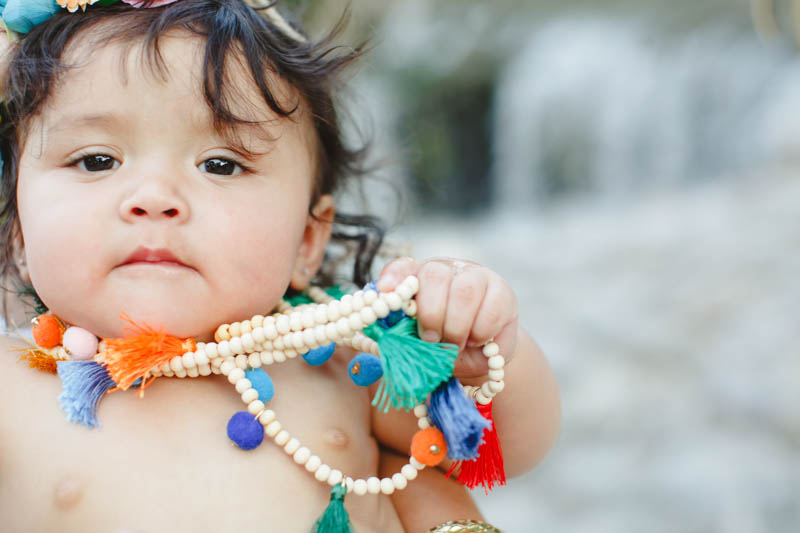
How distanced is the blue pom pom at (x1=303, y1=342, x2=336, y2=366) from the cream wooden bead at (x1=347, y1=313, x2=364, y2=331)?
9.2 inches

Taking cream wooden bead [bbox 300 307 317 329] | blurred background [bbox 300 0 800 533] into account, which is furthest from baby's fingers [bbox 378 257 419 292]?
blurred background [bbox 300 0 800 533]

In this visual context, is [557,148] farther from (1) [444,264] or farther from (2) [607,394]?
(1) [444,264]

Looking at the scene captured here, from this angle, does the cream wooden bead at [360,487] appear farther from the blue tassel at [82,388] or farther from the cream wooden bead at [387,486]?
the blue tassel at [82,388]

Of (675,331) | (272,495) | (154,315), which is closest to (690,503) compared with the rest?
(675,331)

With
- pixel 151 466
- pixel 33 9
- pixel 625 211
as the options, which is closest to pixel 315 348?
pixel 151 466

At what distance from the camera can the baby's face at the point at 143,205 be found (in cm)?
98

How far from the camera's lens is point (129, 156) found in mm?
1013

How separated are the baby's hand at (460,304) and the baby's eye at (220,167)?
0.31 meters

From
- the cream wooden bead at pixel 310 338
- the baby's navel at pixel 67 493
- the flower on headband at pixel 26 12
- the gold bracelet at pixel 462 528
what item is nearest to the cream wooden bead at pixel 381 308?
the cream wooden bead at pixel 310 338

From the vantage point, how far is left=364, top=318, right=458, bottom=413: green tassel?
82 cm

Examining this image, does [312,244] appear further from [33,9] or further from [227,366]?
[33,9]

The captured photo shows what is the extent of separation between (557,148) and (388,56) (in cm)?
175

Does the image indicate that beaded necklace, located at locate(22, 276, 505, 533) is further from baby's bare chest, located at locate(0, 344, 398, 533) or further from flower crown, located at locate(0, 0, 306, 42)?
flower crown, located at locate(0, 0, 306, 42)

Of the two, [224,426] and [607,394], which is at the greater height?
[607,394]
